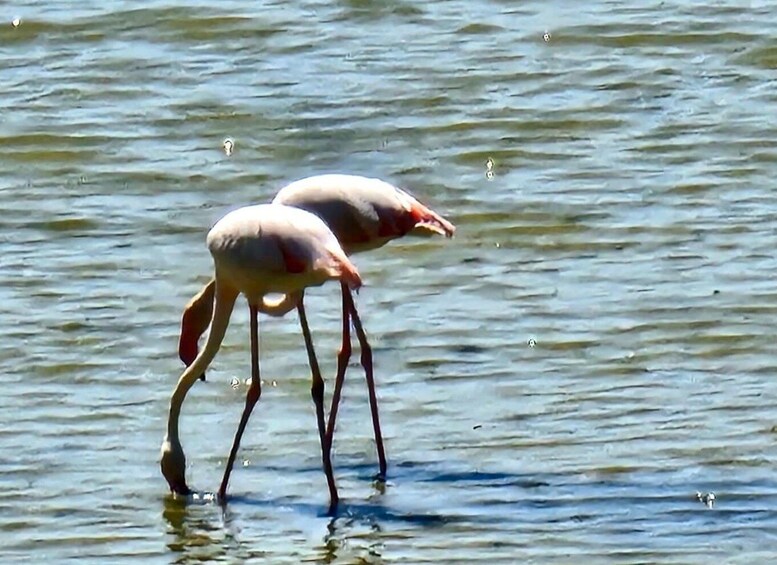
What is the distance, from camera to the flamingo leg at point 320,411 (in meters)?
6.77

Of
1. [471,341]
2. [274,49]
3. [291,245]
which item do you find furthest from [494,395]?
[274,49]

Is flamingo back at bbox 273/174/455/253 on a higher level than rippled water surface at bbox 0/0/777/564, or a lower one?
higher

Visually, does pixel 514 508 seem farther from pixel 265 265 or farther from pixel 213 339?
pixel 213 339

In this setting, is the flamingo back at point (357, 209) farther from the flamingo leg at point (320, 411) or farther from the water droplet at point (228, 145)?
the water droplet at point (228, 145)

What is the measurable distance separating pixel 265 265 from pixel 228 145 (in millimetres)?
4082

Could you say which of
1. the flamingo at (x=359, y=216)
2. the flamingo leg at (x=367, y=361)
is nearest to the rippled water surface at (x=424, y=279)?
the flamingo leg at (x=367, y=361)

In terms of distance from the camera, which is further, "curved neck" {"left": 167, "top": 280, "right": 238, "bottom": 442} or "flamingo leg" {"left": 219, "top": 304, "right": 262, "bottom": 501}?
"curved neck" {"left": 167, "top": 280, "right": 238, "bottom": 442}

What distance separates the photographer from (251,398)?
7180mm

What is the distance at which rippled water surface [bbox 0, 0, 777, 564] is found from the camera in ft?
21.6

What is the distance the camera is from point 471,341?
807cm

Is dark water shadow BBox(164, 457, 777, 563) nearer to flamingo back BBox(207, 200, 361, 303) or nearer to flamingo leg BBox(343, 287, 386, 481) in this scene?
flamingo leg BBox(343, 287, 386, 481)

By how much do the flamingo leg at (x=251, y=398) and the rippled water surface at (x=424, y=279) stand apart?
0.33 feet

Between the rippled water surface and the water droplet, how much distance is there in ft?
0.13

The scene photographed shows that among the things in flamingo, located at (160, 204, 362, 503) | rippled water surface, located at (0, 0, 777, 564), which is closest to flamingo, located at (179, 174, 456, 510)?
flamingo, located at (160, 204, 362, 503)
